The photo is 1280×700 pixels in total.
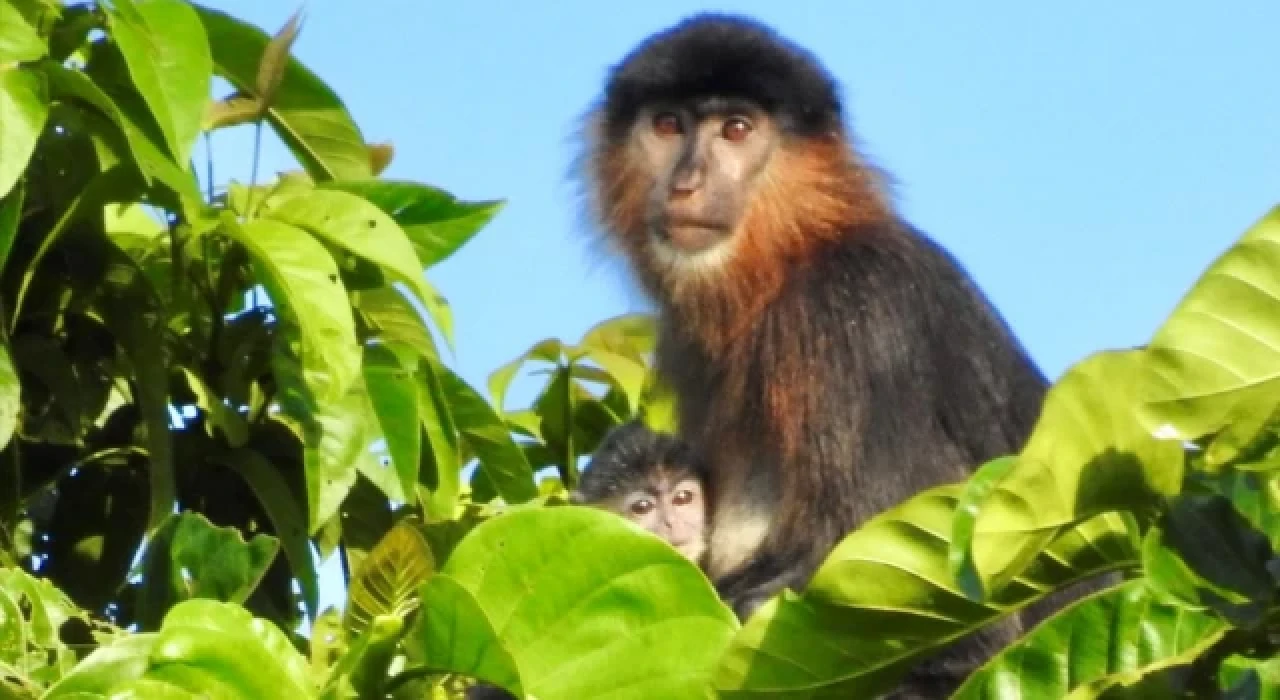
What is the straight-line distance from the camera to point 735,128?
5.99 metres

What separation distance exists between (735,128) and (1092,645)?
3839 millimetres

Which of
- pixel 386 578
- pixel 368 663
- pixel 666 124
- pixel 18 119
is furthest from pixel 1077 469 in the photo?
pixel 666 124

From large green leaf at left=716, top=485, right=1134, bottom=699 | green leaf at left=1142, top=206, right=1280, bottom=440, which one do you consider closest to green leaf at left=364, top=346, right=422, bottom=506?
large green leaf at left=716, top=485, right=1134, bottom=699

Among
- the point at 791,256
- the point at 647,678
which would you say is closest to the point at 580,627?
the point at 647,678

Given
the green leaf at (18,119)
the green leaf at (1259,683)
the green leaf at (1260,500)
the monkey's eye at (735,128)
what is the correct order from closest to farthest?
the green leaf at (1259,683) → the green leaf at (1260,500) → the green leaf at (18,119) → the monkey's eye at (735,128)

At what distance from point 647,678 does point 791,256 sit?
10.6 ft

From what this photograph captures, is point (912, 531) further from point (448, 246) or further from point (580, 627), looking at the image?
point (448, 246)

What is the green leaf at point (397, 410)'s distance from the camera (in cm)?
450

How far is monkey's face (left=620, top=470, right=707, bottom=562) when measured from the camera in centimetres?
567

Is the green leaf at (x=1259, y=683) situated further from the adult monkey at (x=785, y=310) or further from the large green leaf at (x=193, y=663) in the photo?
the adult monkey at (x=785, y=310)

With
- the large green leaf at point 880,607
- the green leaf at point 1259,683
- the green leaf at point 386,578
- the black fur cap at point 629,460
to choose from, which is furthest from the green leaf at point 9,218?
the green leaf at point 1259,683

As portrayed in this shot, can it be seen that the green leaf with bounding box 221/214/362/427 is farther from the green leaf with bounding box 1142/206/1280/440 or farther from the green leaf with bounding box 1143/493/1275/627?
the green leaf with bounding box 1142/206/1280/440

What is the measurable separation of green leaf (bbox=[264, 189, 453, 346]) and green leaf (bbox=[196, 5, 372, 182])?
1.17 feet

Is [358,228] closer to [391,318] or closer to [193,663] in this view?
[391,318]
